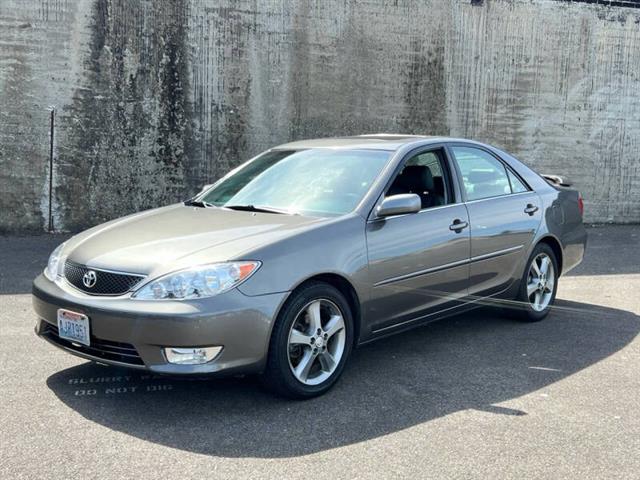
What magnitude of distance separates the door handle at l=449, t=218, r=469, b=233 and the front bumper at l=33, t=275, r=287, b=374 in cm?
169

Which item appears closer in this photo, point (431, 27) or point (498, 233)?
point (498, 233)

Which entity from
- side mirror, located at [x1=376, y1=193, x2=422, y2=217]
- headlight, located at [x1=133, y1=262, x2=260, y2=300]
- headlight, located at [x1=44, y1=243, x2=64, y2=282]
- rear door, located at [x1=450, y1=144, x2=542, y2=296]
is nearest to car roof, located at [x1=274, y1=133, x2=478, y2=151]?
rear door, located at [x1=450, y1=144, x2=542, y2=296]

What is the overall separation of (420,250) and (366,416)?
4.31 feet

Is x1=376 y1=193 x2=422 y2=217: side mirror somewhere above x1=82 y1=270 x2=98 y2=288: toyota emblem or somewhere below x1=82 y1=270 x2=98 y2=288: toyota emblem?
above

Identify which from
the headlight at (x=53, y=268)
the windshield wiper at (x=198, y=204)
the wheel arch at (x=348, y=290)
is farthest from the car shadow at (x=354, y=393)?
the windshield wiper at (x=198, y=204)

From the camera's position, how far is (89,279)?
13.2 ft

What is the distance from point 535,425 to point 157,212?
2.88 meters

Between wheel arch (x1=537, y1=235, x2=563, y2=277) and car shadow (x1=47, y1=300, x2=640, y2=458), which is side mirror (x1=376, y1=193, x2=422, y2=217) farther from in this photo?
wheel arch (x1=537, y1=235, x2=563, y2=277)

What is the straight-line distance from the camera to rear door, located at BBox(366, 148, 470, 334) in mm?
4547

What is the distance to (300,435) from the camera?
3.68 meters

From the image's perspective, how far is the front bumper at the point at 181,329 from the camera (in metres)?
3.69

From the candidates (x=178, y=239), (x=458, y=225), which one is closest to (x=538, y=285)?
(x=458, y=225)

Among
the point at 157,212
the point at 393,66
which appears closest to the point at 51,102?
the point at 393,66

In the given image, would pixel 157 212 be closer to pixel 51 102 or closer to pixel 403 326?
pixel 403 326
